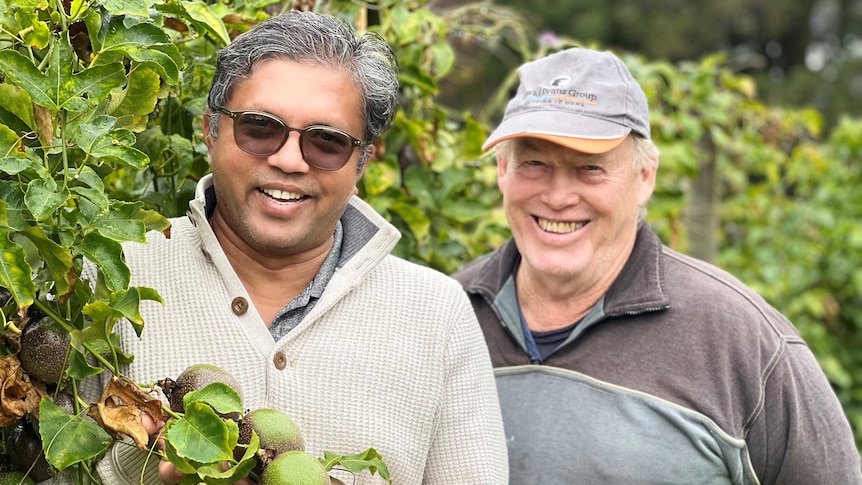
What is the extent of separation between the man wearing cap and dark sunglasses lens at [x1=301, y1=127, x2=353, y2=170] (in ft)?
1.89

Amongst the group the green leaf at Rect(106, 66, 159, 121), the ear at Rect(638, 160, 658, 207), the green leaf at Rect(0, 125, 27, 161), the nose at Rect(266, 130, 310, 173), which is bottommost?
the ear at Rect(638, 160, 658, 207)

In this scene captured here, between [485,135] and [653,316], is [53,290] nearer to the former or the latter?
[653,316]

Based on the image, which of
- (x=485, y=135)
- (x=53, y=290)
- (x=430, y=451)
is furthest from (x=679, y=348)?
(x=53, y=290)

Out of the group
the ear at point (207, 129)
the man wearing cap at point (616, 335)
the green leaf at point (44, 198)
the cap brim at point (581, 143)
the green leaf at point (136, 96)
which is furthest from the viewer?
the cap brim at point (581, 143)

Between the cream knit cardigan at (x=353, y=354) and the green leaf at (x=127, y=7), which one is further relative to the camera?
the cream knit cardigan at (x=353, y=354)

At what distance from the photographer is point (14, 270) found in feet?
4.34

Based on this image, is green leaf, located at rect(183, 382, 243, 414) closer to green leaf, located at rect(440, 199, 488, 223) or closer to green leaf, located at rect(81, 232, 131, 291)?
green leaf, located at rect(81, 232, 131, 291)

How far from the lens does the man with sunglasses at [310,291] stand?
176cm

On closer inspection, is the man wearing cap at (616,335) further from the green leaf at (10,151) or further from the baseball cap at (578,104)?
the green leaf at (10,151)

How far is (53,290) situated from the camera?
5.03 ft

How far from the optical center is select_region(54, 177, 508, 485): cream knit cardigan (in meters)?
1.79

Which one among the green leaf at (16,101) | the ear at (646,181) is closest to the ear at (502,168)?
the ear at (646,181)

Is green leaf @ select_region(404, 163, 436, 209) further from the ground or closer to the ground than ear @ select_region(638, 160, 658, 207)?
closer to the ground

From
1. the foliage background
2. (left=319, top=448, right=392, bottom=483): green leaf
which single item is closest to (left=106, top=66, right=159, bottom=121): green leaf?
the foliage background
